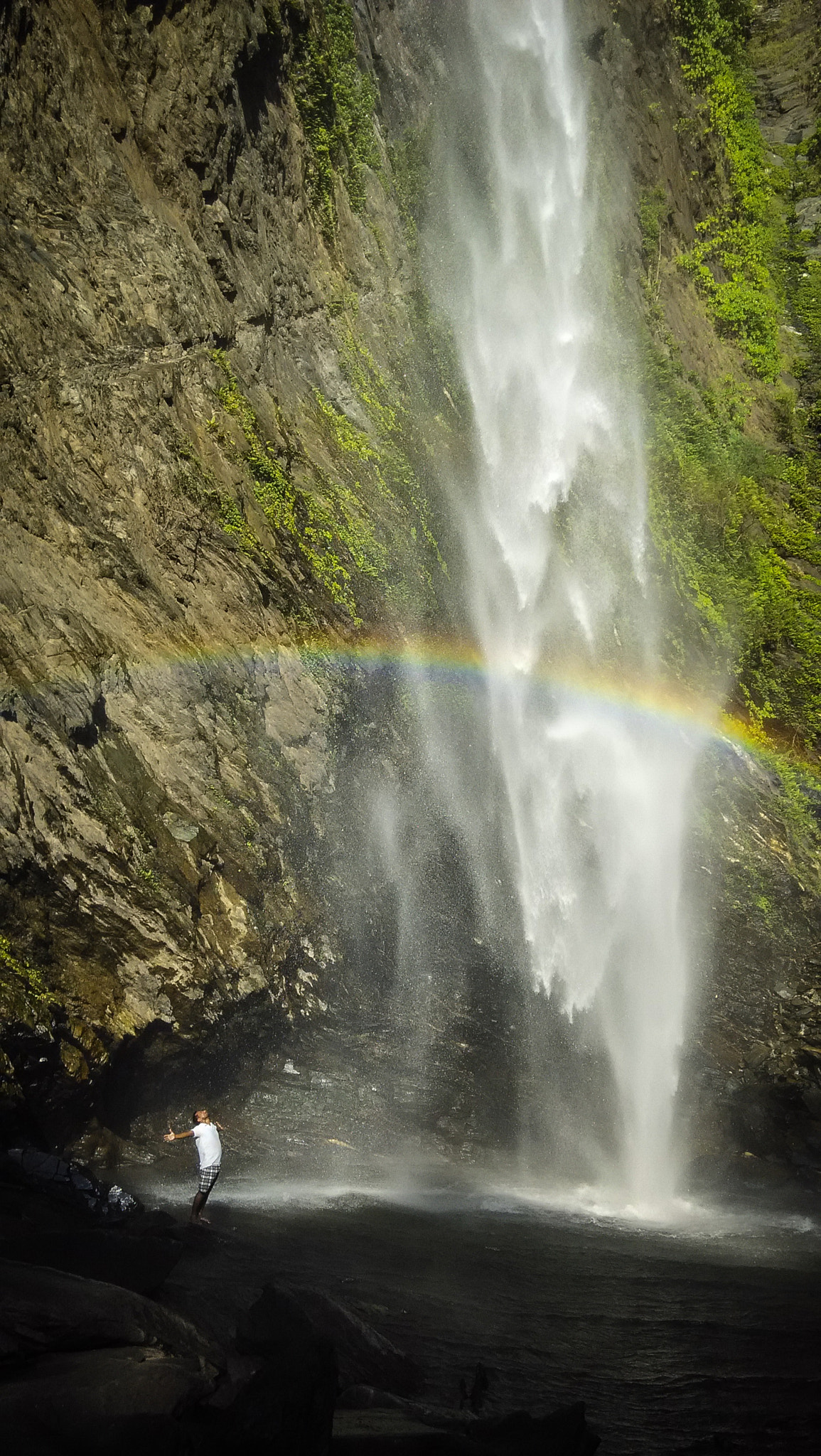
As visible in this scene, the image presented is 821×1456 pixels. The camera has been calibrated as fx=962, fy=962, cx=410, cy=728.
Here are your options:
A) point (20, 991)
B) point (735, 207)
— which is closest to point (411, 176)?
point (735, 207)

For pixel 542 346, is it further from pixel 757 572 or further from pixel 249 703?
pixel 249 703

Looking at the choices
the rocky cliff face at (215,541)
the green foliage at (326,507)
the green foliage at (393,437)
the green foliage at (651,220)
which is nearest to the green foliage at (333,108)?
the rocky cliff face at (215,541)

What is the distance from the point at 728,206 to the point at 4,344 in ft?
54.8

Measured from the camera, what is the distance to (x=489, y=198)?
18844 mm

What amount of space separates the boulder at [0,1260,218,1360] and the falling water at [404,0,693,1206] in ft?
34.2

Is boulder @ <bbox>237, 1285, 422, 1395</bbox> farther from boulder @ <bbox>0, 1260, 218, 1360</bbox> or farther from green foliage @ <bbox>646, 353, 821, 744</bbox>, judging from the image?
green foliage @ <bbox>646, 353, 821, 744</bbox>

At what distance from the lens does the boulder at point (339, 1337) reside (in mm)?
5912

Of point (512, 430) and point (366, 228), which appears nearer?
point (366, 228)

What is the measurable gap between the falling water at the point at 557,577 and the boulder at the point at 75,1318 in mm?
10411

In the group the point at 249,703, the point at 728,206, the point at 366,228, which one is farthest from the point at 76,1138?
the point at 728,206

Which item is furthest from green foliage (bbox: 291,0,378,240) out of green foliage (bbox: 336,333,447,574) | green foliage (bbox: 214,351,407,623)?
green foliage (bbox: 214,351,407,623)

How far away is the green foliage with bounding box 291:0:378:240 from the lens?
1466 cm

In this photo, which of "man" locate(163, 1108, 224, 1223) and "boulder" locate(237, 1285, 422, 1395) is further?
"man" locate(163, 1108, 224, 1223)

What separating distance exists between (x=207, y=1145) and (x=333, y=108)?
49.3 ft
